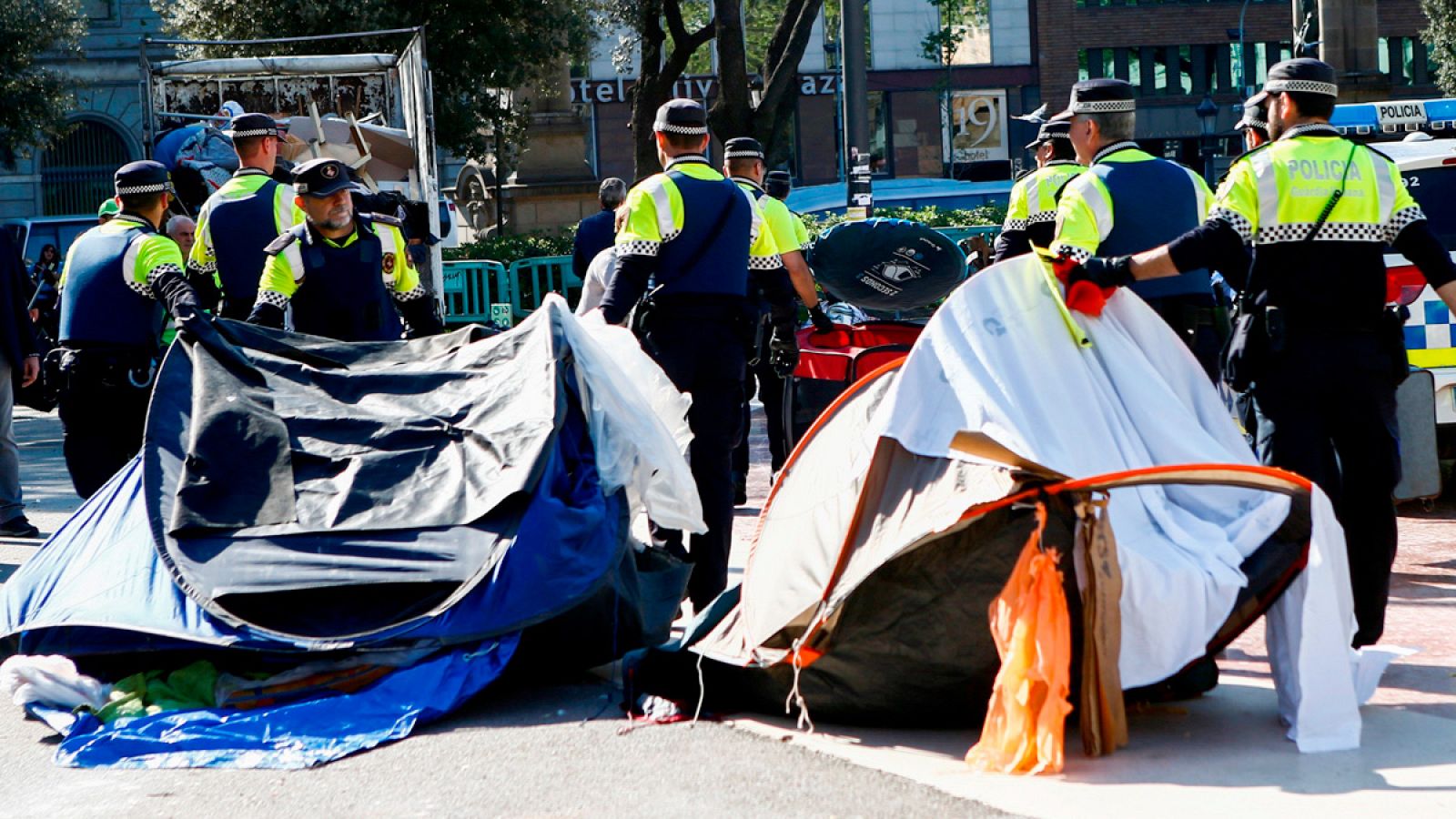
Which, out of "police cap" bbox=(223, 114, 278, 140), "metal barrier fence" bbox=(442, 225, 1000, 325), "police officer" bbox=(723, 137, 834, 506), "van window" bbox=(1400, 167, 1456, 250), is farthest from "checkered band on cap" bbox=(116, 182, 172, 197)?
"metal barrier fence" bbox=(442, 225, 1000, 325)

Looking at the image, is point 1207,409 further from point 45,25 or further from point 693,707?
point 45,25

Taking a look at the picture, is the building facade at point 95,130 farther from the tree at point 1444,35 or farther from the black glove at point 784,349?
the black glove at point 784,349

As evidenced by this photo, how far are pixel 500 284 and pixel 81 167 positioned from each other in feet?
83.4

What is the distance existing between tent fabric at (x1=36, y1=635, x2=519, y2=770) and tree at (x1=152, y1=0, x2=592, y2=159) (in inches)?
754

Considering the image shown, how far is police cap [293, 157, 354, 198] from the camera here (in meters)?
6.90

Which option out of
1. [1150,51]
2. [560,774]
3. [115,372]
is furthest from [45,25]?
[1150,51]

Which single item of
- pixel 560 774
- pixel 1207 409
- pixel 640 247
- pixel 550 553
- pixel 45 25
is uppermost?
pixel 45 25

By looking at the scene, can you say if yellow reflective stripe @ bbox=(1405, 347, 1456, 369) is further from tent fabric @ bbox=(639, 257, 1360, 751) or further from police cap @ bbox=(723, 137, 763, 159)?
tent fabric @ bbox=(639, 257, 1360, 751)

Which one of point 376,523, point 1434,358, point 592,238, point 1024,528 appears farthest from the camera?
point 592,238

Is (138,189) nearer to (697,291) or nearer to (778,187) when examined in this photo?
(697,291)

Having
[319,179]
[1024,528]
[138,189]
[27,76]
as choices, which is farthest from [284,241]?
[27,76]

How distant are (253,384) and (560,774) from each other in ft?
7.05

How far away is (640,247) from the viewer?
647 centimetres

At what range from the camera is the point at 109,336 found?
814 centimetres
